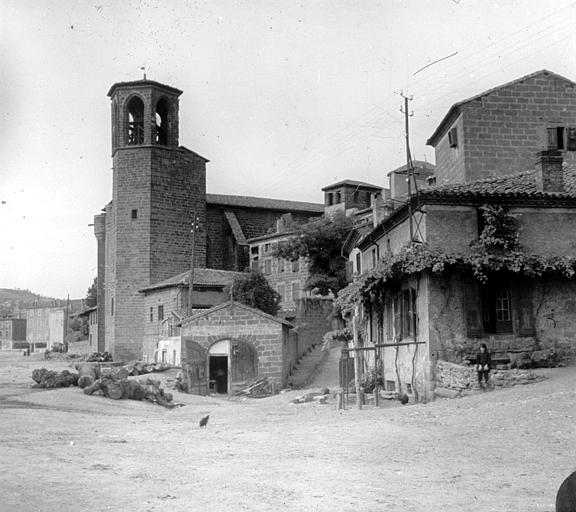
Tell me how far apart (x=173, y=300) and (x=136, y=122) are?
17.1 metres

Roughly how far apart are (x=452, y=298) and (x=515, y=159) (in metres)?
8.74

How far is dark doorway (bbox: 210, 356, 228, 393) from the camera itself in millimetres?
31578

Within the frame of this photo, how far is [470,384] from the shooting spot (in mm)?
19078

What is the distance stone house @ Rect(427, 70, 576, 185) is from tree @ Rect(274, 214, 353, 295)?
23415 mm

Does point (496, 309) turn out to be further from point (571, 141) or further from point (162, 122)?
point (162, 122)

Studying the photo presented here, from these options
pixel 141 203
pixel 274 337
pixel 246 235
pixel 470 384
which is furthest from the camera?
pixel 246 235

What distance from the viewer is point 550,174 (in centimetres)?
2208

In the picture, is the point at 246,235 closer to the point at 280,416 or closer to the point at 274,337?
the point at 274,337

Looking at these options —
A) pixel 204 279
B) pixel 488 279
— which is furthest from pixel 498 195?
pixel 204 279

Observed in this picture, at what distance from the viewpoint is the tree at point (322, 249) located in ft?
168

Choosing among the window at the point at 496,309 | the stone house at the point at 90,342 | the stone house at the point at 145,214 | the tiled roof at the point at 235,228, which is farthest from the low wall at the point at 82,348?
the window at the point at 496,309

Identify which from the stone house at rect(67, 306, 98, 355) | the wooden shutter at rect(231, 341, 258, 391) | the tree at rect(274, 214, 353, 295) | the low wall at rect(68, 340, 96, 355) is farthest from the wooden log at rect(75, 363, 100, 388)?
the low wall at rect(68, 340, 96, 355)

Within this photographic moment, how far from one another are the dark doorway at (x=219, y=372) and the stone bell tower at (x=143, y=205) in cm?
2182

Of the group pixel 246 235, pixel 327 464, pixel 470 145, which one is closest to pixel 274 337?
pixel 470 145
